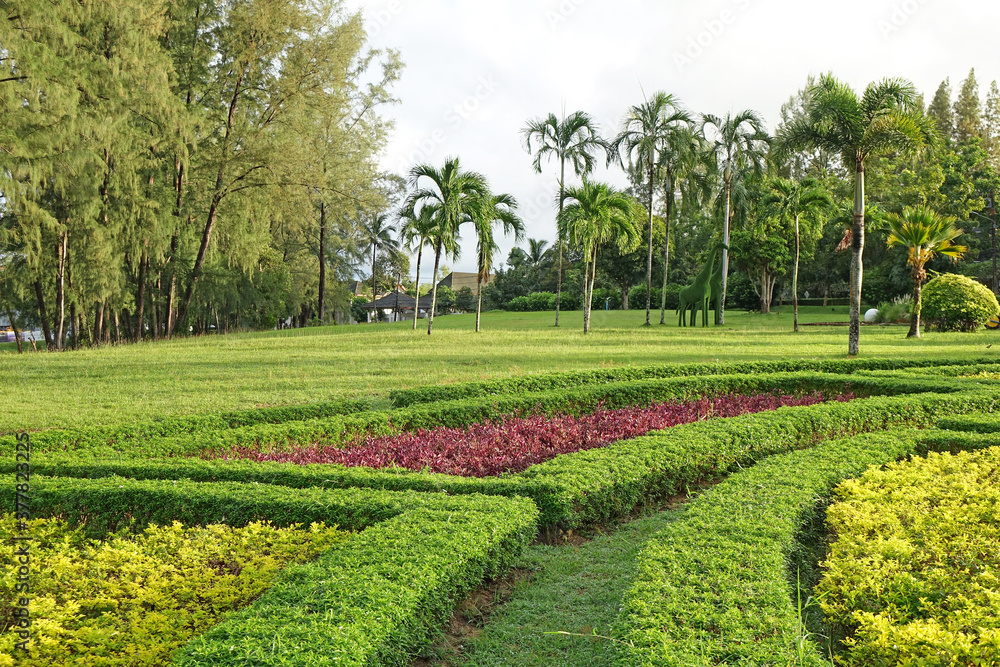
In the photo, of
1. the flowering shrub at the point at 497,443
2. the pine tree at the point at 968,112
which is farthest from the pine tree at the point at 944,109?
the flowering shrub at the point at 497,443

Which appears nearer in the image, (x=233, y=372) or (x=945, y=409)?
(x=945, y=409)

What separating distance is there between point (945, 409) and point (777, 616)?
19.3 feet

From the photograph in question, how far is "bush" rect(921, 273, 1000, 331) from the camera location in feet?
61.0

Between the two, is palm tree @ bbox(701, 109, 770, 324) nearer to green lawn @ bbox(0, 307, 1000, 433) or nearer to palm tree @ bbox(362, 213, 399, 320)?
A: green lawn @ bbox(0, 307, 1000, 433)

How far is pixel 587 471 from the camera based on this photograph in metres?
4.73

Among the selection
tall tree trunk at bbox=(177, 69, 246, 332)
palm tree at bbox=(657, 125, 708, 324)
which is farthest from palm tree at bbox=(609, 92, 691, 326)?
tall tree trunk at bbox=(177, 69, 246, 332)

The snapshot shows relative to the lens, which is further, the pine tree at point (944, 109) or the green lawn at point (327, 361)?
the pine tree at point (944, 109)

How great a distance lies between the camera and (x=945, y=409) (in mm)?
7113

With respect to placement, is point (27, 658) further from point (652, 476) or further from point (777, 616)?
point (652, 476)

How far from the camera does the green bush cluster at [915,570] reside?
2.50 meters

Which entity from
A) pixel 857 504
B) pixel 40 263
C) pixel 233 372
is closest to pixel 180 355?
pixel 233 372

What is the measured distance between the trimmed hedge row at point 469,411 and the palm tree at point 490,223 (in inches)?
472

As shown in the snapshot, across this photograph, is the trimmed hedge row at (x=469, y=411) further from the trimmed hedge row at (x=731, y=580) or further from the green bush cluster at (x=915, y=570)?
the green bush cluster at (x=915, y=570)

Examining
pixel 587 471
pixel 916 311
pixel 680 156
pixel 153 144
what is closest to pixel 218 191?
pixel 153 144
